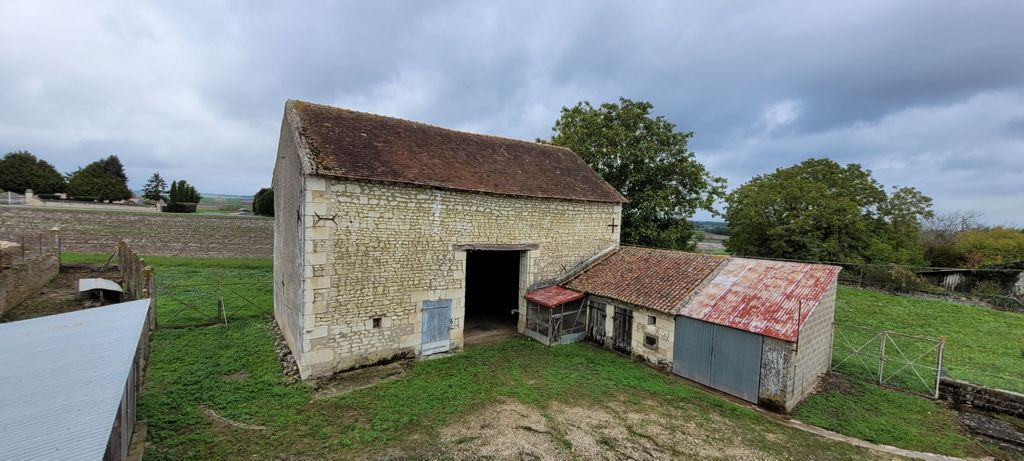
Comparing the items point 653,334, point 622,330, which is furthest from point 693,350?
point 622,330

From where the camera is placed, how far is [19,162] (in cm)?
4191

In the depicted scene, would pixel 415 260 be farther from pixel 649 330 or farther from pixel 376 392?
pixel 649 330

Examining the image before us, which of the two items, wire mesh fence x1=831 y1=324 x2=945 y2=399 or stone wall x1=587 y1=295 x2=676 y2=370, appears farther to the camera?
stone wall x1=587 y1=295 x2=676 y2=370

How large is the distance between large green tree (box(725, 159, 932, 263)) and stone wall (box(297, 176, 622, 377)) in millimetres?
21776

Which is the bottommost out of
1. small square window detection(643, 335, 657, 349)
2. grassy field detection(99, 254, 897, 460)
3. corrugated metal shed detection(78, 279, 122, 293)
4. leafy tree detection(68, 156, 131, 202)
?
grassy field detection(99, 254, 897, 460)

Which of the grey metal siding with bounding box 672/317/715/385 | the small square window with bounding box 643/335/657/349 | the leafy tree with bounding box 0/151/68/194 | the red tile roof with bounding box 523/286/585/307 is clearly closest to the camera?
the grey metal siding with bounding box 672/317/715/385

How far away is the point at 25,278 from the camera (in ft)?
47.5

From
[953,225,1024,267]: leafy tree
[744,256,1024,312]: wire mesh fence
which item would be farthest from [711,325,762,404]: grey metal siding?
[953,225,1024,267]: leafy tree

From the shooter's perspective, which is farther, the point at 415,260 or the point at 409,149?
the point at 409,149

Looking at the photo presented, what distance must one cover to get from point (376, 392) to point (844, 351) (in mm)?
15519

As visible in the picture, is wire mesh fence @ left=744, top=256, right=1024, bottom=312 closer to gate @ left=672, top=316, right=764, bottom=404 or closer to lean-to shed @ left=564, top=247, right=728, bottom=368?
lean-to shed @ left=564, top=247, right=728, bottom=368

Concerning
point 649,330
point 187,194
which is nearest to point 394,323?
point 649,330

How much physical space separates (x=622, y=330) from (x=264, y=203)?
1985 inches

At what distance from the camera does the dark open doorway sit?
16.3 m
